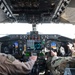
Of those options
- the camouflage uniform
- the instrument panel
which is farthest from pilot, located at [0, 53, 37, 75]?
the instrument panel

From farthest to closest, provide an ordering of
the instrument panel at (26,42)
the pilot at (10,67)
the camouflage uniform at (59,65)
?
Result: the instrument panel at (26,42)
the camouflage uniform at (59,65)
the pilot at (10,67)

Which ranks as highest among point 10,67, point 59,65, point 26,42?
point 10,67

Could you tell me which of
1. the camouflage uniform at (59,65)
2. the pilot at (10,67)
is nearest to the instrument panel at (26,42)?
the camouflage uniform at (59,65)

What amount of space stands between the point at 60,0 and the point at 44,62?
2.17 meters

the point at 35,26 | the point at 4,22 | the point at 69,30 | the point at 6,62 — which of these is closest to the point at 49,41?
the point at 35,26

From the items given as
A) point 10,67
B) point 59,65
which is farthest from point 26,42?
point 10,67

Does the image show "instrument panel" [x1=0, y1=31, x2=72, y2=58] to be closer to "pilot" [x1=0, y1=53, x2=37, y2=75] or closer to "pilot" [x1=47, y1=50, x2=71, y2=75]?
"pilot" [x1=47, y1=50, x2=71, y2=75]

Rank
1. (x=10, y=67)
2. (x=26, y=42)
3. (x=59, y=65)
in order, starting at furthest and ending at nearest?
1. (x=26, y=42)
2. (x=59, y=65)
3. (x=10, y=67)

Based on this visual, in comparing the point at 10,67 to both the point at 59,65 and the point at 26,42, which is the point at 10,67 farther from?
the point at 26,42

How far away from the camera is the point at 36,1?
14.9 ft

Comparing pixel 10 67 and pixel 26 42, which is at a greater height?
pixel 10 67

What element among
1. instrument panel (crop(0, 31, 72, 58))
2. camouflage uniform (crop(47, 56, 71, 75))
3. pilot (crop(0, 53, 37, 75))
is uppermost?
pilot (crop(0, 53, 37, 75))

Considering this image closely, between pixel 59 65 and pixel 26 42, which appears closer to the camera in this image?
pixel 59 65

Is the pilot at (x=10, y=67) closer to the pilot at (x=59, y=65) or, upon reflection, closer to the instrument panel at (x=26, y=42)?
the pilot at (x=59, y=65)
